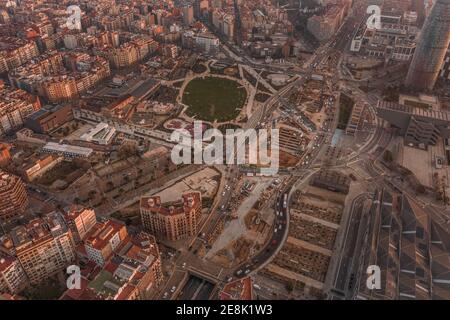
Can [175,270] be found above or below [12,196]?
below

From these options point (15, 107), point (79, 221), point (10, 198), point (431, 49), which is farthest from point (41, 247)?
point (431, 49)

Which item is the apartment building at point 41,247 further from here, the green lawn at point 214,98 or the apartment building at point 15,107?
the green lawn at point 214,98

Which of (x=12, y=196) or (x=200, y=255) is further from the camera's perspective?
(x=12, y=196)

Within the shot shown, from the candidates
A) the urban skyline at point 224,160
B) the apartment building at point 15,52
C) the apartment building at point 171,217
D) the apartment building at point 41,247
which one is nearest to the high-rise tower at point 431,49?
the urban skyline at point 224,160

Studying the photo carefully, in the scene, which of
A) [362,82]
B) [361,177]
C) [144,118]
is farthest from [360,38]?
[144,118]

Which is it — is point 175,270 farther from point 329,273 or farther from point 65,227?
point 329,273

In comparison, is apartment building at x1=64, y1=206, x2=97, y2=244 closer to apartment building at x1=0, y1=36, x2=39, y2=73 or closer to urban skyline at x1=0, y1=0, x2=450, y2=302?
urban skyline at x1=0, y1=0, x2=450, y2=302

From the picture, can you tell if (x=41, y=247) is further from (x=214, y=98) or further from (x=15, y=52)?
(x=15, y=52)
